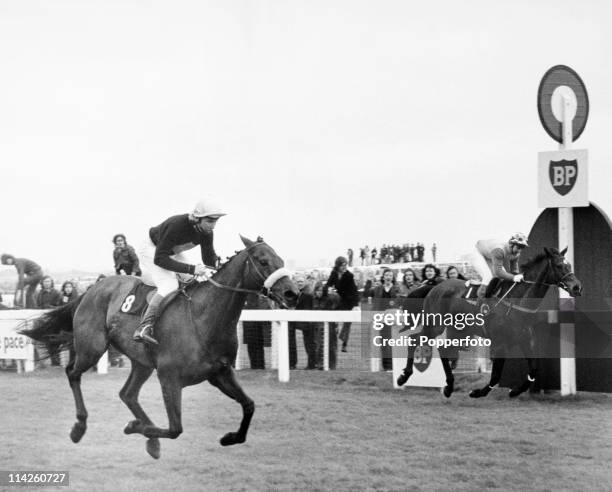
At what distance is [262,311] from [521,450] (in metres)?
4.96

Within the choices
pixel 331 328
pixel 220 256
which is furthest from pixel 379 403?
pixel 220 256

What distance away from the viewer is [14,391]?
10992 millimetres

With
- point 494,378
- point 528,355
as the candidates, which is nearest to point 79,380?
point 494,378

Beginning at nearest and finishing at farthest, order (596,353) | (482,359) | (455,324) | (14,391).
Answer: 1. (455,324)
2. (596,353)
3. (482,359)
4. (14,391)

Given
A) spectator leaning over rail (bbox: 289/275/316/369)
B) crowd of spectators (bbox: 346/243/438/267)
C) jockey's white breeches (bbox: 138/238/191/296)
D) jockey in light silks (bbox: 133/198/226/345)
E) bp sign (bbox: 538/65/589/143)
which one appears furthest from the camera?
crowd of spectators (bbox: 346/243/438/267)

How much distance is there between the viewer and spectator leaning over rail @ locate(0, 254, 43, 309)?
32.9 ft

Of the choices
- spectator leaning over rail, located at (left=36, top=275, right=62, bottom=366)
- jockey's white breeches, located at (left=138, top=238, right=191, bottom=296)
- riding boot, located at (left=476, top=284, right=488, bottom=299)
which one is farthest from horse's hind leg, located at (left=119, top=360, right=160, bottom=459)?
spectator leaning over rail, located at (left=36, top=275, right=62, bottom=366)

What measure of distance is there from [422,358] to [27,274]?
497cm

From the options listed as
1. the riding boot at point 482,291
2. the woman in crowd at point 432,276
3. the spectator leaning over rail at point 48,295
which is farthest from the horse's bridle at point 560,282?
the spectator leaning over rail at point 48,295

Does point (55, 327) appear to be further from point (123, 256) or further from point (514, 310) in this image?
point (514, 310)

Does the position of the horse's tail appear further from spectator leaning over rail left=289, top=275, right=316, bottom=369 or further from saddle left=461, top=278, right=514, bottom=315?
spectator leaning over rail left=289, top=275, right=316, bottom=369

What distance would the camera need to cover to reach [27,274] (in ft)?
38.1

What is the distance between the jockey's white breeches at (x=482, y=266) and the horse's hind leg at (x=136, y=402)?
3385mm

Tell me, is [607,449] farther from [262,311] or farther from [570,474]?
[262,311]
